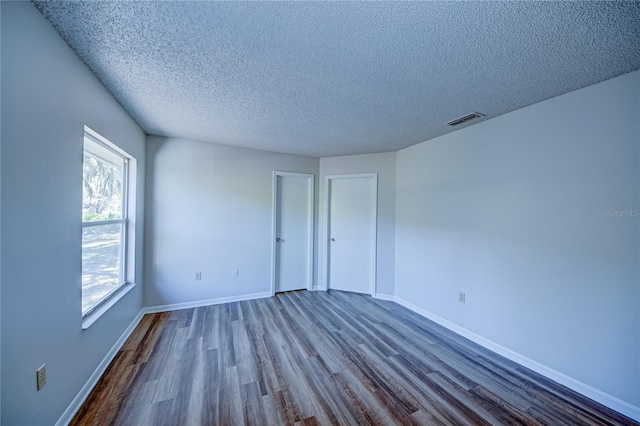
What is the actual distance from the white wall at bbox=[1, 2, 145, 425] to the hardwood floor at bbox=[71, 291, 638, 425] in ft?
1.55

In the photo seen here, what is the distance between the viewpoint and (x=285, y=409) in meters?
1.62

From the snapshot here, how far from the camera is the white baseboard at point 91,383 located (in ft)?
4.82

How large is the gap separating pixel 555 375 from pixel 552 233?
1189mm

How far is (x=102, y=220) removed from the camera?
6.97 ft

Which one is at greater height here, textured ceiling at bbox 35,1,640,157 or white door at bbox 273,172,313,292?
textured ceiling at bbox 35,1,640,157

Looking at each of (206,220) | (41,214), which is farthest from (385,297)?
(41,214)

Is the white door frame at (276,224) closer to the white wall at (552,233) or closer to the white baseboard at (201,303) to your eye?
the white baseboard at (201,303)

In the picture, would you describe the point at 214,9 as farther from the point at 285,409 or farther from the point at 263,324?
the point at 263,324

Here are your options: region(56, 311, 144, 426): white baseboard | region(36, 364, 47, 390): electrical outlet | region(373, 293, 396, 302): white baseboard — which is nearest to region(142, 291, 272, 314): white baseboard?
region(56, 311, 144, 426): white baseboard

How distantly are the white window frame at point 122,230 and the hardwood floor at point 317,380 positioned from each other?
52cm

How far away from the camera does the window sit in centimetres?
185

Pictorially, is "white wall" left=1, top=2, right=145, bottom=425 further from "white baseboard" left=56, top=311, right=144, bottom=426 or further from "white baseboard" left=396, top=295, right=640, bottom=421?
"white baseboard" left=396, top=295, right=640, bottom=421

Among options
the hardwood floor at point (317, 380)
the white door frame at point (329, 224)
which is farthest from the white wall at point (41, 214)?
the white door frame at point (329, 224)

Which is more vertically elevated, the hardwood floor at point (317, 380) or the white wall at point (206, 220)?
the white wall at point (206, 220)
